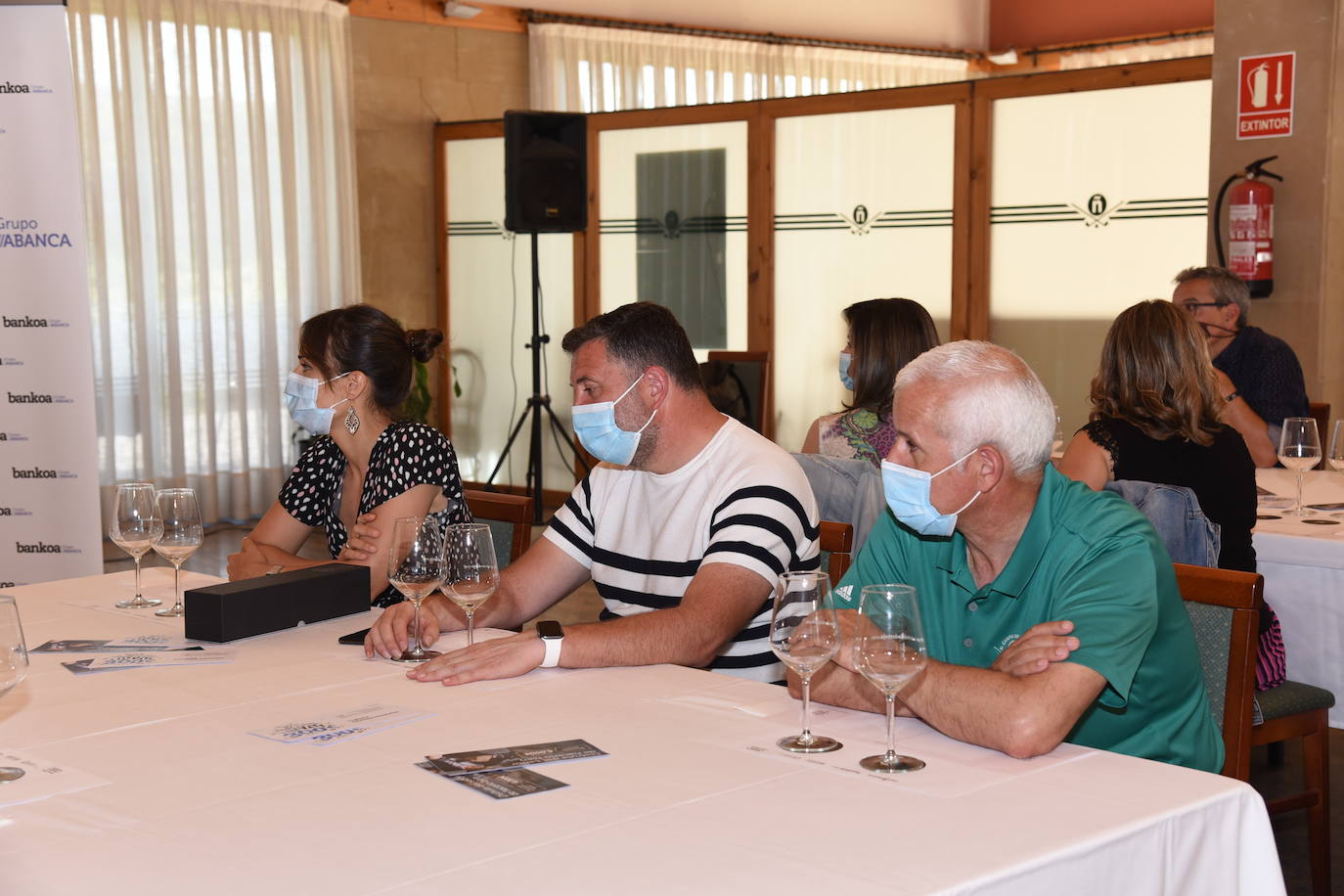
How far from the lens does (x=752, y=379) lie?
7676 mm

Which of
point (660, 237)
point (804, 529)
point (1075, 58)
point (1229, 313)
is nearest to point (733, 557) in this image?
point (804, 529)

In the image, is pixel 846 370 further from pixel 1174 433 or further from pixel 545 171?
pixel 545 171

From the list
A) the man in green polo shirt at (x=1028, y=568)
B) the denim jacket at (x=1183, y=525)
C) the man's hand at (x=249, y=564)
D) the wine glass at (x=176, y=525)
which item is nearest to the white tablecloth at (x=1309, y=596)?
the denim jacket at (x=1183, y=525)

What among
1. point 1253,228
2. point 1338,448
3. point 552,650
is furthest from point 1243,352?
point 552,650

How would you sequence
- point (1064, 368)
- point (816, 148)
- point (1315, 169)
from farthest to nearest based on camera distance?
point (816, 148) → point (1064, 368) → point (1315, 169)

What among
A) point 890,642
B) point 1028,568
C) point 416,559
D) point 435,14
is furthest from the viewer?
point 435,14

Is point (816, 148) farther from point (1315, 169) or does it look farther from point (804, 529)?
point (804, 529)

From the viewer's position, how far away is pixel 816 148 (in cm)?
782

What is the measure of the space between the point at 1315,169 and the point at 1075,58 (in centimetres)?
604

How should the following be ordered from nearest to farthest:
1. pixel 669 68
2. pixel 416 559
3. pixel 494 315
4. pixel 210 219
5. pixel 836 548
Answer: pixel 416 559
pixel 836 548
pixel 210 219
pixel 494 315
pixel 669 68

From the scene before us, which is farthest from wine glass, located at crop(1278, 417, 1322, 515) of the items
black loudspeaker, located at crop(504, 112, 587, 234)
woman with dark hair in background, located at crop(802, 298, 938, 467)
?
black loudspeaker, located at crop(504, 112, 587, 234)

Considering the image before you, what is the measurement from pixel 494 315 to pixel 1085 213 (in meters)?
4.01

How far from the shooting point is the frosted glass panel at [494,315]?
357 inches

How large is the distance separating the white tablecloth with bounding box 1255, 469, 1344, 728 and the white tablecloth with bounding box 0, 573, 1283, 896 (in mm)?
1988
